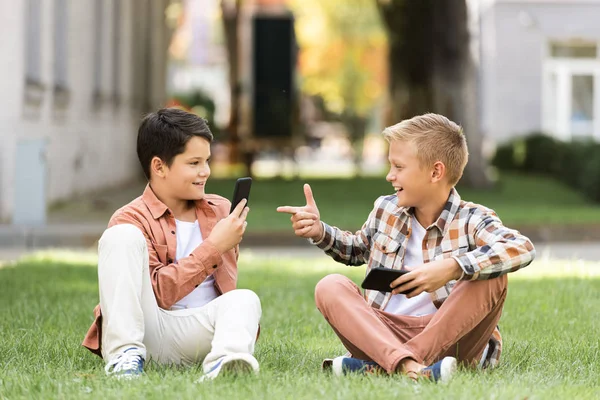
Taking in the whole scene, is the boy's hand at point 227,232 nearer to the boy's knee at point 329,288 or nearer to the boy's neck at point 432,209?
the boy's knee at point 329,288

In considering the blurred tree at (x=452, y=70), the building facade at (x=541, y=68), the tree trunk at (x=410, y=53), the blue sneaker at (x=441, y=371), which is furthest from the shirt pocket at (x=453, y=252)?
the building facade at (x=541, y=68)

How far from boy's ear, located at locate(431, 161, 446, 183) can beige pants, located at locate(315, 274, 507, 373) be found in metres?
0.49

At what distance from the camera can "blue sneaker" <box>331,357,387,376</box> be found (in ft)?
16.7

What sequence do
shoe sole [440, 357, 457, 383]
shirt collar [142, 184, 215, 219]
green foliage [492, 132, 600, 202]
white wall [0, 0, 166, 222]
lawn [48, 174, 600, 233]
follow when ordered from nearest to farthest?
shoe sole [440, 357, 457, 383], shirt collar [142, 184, 215, 219], white wall [0, 0, 166, 222], lawn [48, 174, 600, 233], green foliage [492, 132, 600, 202]

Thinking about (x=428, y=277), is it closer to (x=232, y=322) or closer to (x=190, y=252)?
(x=232, y=322)

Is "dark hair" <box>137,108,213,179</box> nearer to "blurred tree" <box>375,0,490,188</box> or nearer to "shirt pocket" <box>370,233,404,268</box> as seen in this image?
"shirt pocket" <box>370,233,404,268</box>

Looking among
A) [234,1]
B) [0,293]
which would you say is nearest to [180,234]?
[0,293]

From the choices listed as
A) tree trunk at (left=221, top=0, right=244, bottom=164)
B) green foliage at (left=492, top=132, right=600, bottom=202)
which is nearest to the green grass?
green foliage at (left=492, top=132, right=600, bottom=202)

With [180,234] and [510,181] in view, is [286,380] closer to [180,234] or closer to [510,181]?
[180,234]

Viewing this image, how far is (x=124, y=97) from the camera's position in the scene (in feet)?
82.1

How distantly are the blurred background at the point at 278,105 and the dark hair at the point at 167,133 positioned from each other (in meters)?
8.15

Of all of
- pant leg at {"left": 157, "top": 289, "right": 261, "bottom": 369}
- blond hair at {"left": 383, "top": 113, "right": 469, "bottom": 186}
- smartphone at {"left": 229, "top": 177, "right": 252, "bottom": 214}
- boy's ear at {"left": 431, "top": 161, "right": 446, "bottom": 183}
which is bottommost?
A: pant leg at {"left": 157, "top": 289, "right": 261, "bottom": 369}

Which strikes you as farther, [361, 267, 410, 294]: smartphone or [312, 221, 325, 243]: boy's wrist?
[312, 221, 325, 243]: boy's wrist

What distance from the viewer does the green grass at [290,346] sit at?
457 centimetres
